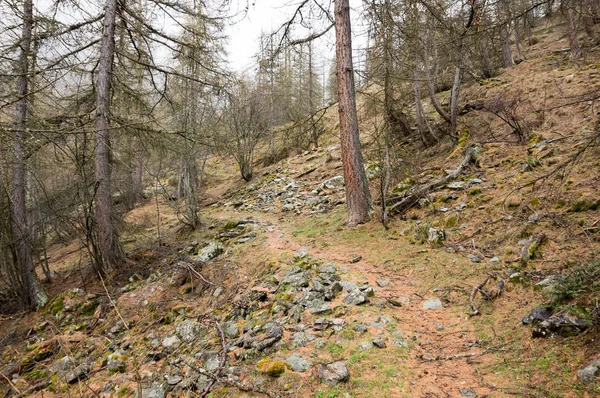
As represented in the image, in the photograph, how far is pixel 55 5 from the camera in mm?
6328

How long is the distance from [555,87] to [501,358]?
32.5 ft

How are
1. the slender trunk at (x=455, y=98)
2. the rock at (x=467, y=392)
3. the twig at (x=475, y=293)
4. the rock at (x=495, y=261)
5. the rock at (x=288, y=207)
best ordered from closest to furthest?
the rock at (x=467, y=392) → the twig at (x=475, y=293) → the rock at (x=495, y=261) → the slender trunk at (x=455, y=98) → the rock at (x=288, y=207)

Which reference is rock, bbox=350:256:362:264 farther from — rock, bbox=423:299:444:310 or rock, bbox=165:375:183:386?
rock, bbox=165:375:183:386

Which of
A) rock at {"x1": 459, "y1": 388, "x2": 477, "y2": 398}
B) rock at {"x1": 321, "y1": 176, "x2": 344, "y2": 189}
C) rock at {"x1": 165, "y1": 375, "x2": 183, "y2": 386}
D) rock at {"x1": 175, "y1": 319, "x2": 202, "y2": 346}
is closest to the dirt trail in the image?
rock at {"x1": 459, "y1": 388, "x2": 477, "y2": 398}

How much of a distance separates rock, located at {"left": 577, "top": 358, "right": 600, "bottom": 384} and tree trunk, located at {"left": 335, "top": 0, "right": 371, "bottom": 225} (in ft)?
15.9

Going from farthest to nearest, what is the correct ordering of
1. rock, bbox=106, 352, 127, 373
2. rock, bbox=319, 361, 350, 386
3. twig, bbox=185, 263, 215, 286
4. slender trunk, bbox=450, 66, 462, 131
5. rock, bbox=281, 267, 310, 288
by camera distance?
slender trunk, bbox=450, 66, 462, 131, twig, bbox=185, 263, 215, 286, rock, bbox=281, 267, 310, 288, rock, bbox=106, 352, 127, 373, rock, bbox=319, 361, 350, 386

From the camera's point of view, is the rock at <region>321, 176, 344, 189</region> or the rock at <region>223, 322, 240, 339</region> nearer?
the rock at <region>223, 322, 240, 339</region>

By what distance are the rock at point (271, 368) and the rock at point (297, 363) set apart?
0.08 metres

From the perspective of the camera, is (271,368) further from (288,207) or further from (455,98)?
(455,98)

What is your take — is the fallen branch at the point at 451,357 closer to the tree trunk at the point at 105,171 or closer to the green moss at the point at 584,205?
the green moss at the point at 584,205

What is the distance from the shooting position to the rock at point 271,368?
2648 mm

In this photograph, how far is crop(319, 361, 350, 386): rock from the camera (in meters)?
2.45

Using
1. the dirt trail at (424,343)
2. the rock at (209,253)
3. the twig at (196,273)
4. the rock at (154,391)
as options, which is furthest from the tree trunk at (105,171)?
the dirt trail at (424,343)

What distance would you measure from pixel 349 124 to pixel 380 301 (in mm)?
4145
